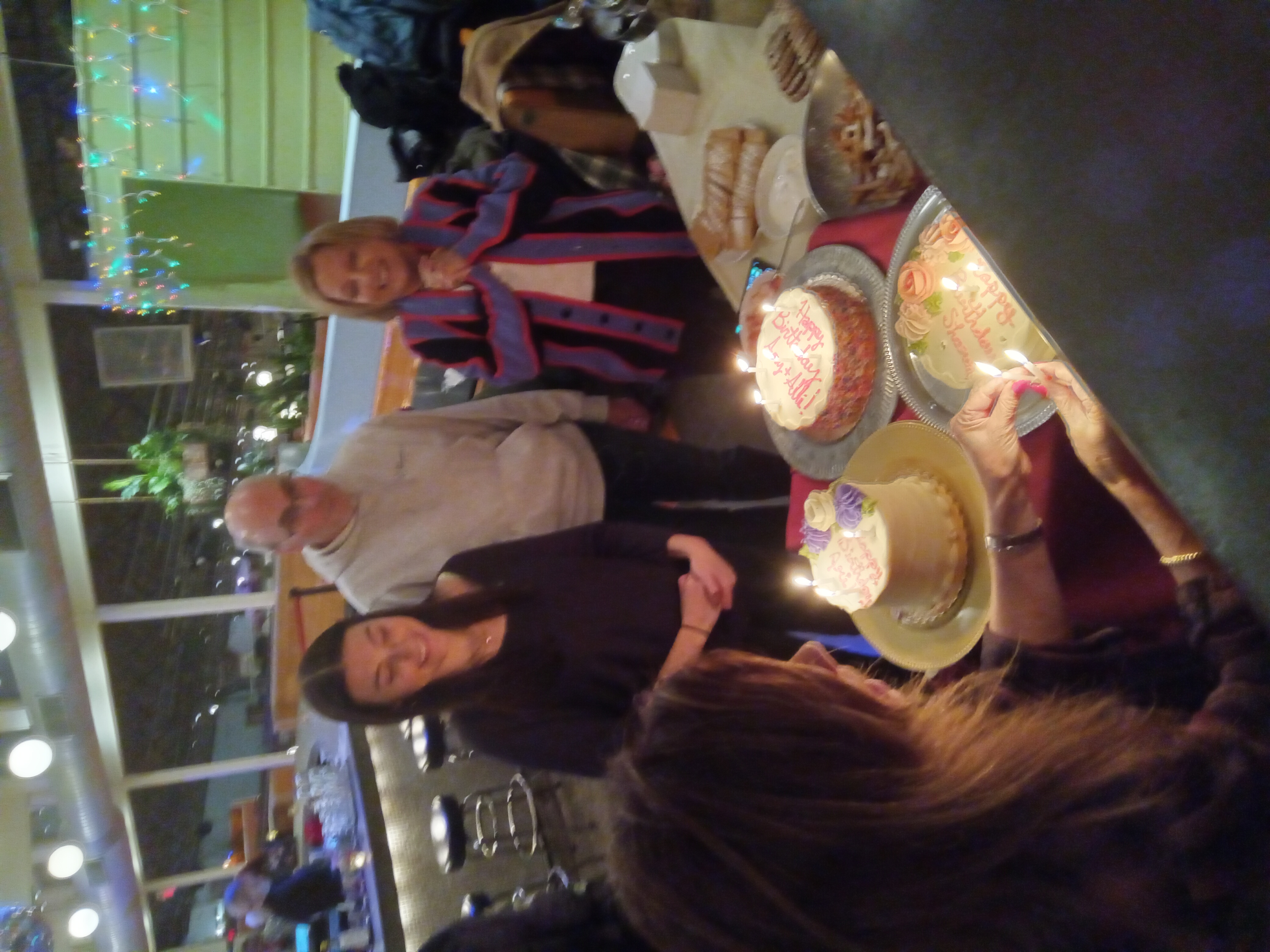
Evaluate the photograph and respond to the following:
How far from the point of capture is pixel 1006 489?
107 cm

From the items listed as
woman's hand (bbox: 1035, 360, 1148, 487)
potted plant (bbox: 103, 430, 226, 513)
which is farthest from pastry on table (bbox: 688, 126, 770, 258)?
potted plant (bbox: 103, 430, 226, 513)

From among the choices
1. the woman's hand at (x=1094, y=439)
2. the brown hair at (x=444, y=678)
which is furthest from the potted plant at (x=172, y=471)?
the woman's hand at (x=1094, y=439)

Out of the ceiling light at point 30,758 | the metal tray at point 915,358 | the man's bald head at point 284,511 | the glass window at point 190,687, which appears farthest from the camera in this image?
the glass window at point 190,687

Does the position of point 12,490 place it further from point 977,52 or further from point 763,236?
point 977,52

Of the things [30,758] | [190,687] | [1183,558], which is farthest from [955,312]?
[190,687]

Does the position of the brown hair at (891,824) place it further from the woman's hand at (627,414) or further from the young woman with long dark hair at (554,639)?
the woman's hand at (627,414)

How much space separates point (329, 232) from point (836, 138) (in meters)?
1.55

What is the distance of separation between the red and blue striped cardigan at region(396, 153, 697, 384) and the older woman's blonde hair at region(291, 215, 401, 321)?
7 centimetres

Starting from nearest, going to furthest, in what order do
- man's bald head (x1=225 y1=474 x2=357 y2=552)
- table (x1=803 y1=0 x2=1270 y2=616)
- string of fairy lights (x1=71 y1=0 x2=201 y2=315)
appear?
table (x1=803 y1=0 x2=1270 y2=616) → man's bald head (x1=225 y1=474 x2=357 y2=552) → string of fairy lights (x1=71 y1=0 x2=201 y2=315)

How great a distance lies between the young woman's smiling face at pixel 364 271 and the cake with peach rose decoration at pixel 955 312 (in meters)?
Result: 1.55

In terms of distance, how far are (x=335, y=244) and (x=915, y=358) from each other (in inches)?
69.4

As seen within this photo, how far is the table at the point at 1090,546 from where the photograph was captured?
1109 mm

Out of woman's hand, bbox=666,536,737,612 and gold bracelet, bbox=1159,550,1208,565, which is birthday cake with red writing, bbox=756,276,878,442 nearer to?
woman's hand, bbox=666,536,737,612

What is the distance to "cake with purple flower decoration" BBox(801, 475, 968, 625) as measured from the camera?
1.25 metres
